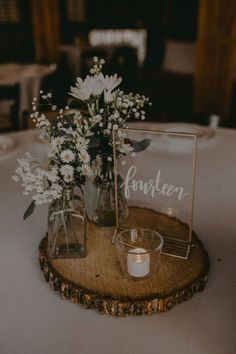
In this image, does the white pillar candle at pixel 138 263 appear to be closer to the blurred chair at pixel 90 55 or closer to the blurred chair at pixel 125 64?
the blurred chair at pixel 125 64

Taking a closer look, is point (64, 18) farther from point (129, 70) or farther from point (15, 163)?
point (15, 163)

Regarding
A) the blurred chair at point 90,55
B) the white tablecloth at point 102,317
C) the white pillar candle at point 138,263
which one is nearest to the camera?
the white tablecloth at point 102,317

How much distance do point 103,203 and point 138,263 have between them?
28 centimetres

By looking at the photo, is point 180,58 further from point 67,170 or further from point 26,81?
point 67,170

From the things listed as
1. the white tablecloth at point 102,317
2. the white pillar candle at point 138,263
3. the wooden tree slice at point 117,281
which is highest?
the white pillar candle at point 138,263

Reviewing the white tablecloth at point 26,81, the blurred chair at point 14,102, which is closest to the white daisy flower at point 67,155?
the blurred chair at point 14,102

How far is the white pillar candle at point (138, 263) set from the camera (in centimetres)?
93

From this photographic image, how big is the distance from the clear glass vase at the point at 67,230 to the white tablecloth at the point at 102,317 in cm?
8

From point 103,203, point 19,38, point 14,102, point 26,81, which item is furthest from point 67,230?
point 19,38

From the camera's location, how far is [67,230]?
106cm

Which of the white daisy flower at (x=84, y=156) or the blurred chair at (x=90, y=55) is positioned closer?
the white daisy flower at (x=84, y=156)

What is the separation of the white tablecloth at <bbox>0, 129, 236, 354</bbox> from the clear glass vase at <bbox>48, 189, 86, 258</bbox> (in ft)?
0.26

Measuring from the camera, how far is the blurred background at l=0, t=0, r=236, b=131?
12.0 feet

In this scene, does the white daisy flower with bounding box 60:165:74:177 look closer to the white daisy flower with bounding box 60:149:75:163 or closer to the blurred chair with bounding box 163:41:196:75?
the white daisy flower with bounding box 60:149:75:163
